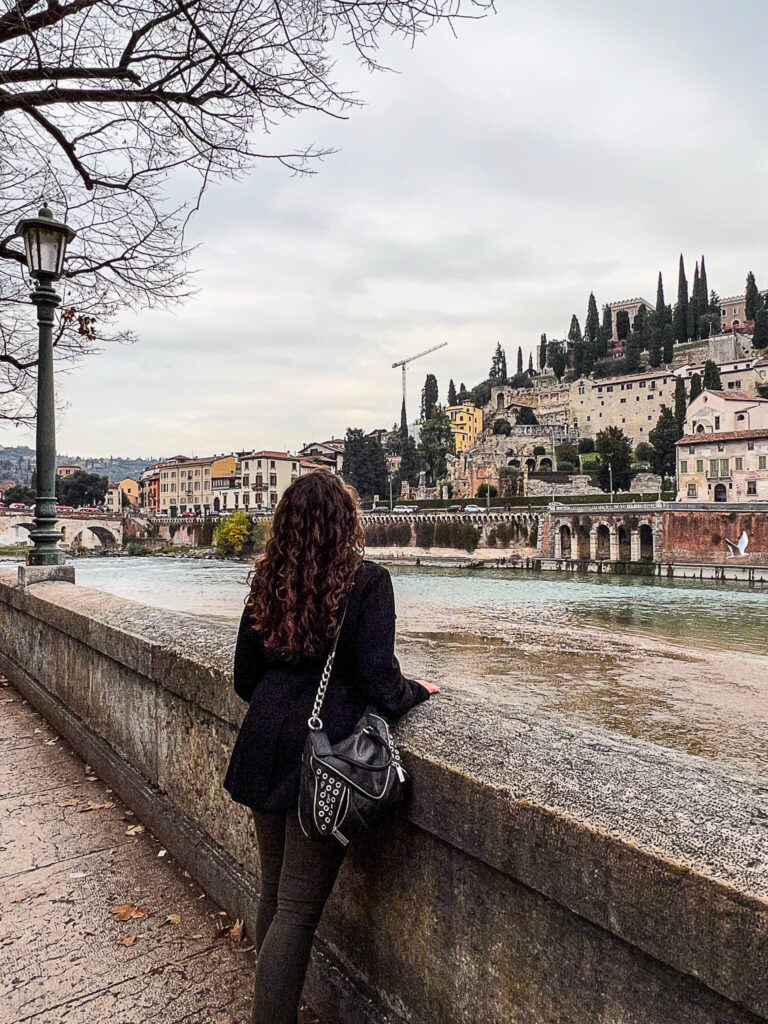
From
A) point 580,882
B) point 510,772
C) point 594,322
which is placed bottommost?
point 580,882

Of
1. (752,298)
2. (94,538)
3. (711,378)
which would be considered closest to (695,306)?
(752,298)

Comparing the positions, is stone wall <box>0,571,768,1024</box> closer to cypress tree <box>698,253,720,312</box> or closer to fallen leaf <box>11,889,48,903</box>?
fallen leaf <box>11,889,48,903</box>

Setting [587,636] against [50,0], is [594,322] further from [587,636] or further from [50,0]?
[50,0]

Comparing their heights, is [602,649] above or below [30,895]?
below

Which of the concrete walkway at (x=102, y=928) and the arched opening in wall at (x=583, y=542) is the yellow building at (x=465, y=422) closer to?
the arched opening in wall at (x=583, y=542)

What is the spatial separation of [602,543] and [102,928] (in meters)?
54.5

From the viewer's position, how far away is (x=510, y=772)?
5.13ft

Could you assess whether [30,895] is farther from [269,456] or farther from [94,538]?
[269,456]

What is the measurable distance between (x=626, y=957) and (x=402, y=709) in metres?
0.79

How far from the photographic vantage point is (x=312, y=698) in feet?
5.99

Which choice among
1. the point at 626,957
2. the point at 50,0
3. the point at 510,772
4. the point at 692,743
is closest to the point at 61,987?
the point at 510,772

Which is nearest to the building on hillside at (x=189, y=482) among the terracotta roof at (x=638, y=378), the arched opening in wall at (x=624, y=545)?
the terracotta roof at (x=638, y=378)

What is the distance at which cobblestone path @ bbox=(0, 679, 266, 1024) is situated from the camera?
82.9 inches

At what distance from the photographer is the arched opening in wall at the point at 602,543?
53.5 metres
